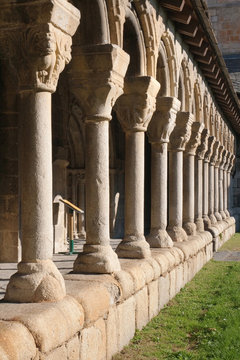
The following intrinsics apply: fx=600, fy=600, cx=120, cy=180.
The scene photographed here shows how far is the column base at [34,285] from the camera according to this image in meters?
4.24

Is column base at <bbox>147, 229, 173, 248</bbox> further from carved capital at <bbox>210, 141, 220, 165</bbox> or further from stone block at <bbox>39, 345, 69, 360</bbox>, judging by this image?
carved capital at <bbox>210, 141, 220, 165</bbox>

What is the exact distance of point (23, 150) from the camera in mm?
4406

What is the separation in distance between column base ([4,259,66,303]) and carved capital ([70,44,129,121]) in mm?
1816

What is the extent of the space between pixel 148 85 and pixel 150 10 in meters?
0.96

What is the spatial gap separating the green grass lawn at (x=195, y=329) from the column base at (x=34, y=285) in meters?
1.25

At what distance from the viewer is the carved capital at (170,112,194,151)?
9.76 metres

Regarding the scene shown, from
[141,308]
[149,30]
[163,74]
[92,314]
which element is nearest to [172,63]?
[163,74]

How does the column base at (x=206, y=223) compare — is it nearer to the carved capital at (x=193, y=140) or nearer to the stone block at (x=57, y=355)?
the carved capital at (x=193, y=140)

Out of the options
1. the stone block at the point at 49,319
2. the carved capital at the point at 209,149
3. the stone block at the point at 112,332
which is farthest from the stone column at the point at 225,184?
the stone block at the point at 49,319

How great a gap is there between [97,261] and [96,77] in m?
1.70

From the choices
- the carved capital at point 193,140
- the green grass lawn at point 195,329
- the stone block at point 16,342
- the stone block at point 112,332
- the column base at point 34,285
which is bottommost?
the green grass lawn at point 195,329

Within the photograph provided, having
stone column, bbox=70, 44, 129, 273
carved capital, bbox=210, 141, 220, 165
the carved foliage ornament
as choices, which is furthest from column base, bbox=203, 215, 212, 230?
the carved foliage ornament

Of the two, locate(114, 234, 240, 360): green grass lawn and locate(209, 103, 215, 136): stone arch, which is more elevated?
locate(209, 103, 215, 136): stone arch

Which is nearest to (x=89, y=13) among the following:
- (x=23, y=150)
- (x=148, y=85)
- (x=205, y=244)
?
(x=148, y=85)
